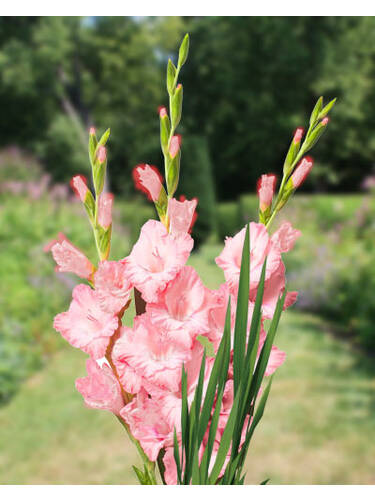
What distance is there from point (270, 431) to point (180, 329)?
341cm

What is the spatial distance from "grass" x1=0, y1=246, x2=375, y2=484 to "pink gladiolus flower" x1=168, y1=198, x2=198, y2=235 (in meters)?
2.82

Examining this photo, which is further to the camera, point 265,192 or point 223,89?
point 223,89

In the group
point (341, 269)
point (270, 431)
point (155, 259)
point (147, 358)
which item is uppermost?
point (341, 269)

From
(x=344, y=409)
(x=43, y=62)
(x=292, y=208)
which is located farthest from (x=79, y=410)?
(x=43, y=62)

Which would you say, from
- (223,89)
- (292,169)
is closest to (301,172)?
(292,169)

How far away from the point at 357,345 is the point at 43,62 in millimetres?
12691

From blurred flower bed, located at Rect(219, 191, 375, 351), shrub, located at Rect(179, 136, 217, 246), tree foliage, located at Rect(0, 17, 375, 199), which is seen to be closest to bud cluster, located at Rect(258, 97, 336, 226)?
blurred flower bed, located at Rect(219, 191, 375, 351)

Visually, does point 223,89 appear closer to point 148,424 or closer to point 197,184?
point 197,184

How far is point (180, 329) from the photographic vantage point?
664 millimetres

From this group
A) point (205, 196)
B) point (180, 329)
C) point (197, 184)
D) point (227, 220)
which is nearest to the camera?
point (180, 329)

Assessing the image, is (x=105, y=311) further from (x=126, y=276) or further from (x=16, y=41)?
(x=16, y=41)

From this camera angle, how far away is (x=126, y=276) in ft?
2.25

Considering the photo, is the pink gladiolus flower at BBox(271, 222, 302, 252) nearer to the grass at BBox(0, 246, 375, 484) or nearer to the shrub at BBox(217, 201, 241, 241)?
the grass at BBox(0, 246, 375, 484)

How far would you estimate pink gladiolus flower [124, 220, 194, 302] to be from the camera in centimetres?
67
